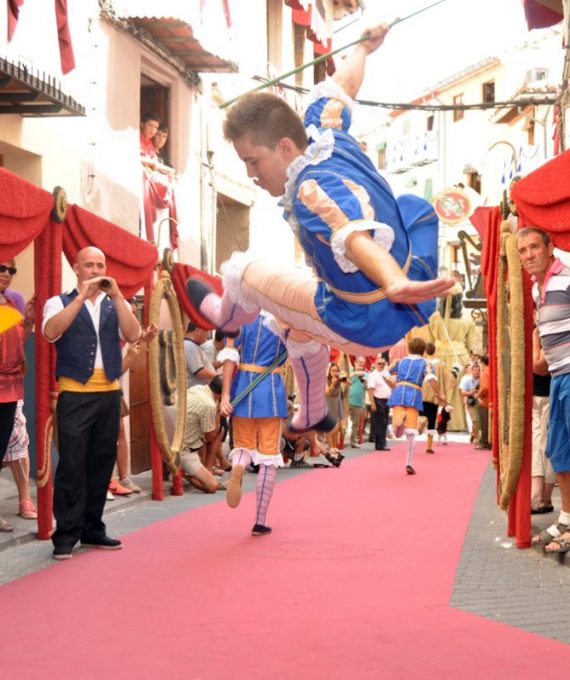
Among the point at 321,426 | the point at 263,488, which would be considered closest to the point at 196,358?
the point at 263,488

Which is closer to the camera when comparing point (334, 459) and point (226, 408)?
point (226, 408)

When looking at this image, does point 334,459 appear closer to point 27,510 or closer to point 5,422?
point 27,510

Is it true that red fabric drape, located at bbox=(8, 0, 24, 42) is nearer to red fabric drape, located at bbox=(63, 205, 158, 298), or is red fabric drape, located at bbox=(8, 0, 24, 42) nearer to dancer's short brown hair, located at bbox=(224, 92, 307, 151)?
red fabric drape, located at bbox=(63, 205, 158, 298)

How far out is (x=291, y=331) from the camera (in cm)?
554

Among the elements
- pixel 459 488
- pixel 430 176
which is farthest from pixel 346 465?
pixel 430 176

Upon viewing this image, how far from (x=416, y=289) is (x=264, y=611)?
3.03 meters

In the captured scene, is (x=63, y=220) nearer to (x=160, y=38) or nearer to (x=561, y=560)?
(x=561, y=560)

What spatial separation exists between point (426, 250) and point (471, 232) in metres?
41.3

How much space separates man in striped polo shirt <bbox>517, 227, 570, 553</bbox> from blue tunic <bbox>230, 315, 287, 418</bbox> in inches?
93.9

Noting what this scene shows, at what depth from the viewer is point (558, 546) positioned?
7617 millimetres

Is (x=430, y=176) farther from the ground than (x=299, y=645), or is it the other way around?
(x=430, y=176)

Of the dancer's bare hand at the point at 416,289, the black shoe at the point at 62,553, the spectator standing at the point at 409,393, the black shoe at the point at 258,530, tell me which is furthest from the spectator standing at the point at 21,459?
the spectator standing at the point at 409,393

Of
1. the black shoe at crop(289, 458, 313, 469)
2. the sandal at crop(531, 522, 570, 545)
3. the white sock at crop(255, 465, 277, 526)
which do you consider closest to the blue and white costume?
the black shoe at crop(289, 458, 313, 469)

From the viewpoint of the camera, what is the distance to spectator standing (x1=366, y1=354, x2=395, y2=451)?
21.6 metres
